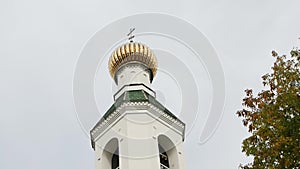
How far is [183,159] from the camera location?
56.5ft

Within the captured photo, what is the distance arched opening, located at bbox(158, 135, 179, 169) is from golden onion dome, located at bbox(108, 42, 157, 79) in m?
4.00

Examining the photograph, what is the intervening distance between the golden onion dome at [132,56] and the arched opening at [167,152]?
4003mm

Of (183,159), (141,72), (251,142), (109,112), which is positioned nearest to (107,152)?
(109,112)

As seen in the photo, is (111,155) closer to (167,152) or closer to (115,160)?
(115,160)

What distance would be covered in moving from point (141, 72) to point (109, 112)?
3003 millimetres

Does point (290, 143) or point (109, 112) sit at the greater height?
point (109, 112)

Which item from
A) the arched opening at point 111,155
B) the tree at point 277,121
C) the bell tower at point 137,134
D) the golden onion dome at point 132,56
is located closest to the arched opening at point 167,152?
the bell tower at point 137,134

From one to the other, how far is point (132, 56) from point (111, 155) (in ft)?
14.9

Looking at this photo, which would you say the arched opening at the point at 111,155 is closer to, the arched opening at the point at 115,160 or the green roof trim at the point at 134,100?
the arched opening at the point at 115,160

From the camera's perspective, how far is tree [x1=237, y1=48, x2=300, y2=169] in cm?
725

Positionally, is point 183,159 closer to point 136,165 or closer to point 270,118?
point 136,165

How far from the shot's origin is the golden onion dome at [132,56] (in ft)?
66.2

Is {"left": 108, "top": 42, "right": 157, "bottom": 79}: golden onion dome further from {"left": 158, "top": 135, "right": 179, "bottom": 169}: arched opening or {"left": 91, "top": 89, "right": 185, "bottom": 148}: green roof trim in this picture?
{"left": 158, "top": 135, "right": 179, "bottom": 169}: arched opening

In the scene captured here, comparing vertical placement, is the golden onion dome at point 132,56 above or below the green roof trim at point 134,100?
above
